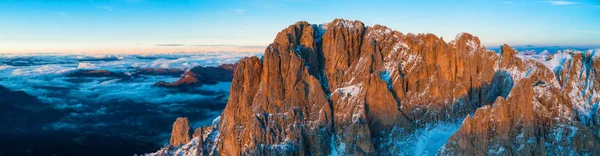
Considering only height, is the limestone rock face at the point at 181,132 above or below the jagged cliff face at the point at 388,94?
below

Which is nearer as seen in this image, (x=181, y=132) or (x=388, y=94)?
(x=388, y=94)

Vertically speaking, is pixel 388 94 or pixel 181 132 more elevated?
pixel 388 94

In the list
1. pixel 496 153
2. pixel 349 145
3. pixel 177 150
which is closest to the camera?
pixel 496 153

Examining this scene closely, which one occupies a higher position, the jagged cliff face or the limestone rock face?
the jagged cliff face

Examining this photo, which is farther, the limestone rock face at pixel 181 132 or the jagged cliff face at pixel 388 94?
the limestone rock face at pixel 181 132

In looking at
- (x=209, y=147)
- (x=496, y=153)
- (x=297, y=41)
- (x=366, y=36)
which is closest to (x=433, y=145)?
(x=496, y=153)

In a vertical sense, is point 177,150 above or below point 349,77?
below

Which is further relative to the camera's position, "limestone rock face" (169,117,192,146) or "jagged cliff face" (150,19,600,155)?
"limestone rock face" (169,117,192,146)

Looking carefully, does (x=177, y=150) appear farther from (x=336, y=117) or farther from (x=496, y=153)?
(x=496, y=153)
